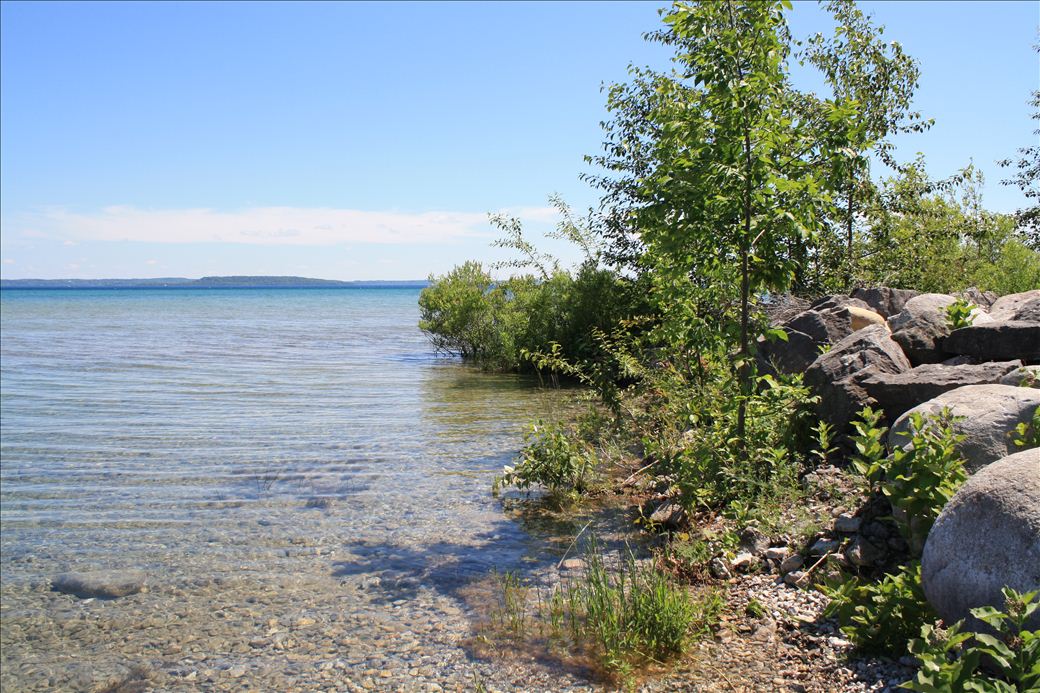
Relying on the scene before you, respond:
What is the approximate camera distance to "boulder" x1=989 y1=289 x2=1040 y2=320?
9.57m

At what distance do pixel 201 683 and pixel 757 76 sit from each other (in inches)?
296

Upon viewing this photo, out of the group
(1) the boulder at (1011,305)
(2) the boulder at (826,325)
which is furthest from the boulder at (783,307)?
(1) the boulder at (1011,305)

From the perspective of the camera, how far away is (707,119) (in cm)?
796

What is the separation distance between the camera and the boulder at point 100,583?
25.6ft

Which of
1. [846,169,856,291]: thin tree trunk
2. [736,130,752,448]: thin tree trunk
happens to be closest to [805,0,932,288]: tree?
[846,169,856,291]: thin tree trunk

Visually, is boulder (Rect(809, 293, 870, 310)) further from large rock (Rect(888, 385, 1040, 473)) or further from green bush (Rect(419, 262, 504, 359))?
green bush (Rect(419, 262, 504, 359))

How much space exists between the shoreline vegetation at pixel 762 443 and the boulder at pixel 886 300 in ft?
0.12

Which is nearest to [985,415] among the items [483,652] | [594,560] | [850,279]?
[594,560]

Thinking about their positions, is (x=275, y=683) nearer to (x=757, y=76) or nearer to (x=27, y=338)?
(x=757, y=76)

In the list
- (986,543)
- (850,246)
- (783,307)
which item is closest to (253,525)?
(986,543)

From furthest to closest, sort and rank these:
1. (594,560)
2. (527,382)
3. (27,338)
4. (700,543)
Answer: (27,338) < (527,382) < (700,543) < (594,560)

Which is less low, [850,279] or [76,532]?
[850,279]

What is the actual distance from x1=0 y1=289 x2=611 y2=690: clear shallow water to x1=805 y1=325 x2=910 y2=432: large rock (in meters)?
3.47

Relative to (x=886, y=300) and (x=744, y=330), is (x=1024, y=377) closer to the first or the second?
(x=744, y=330)
